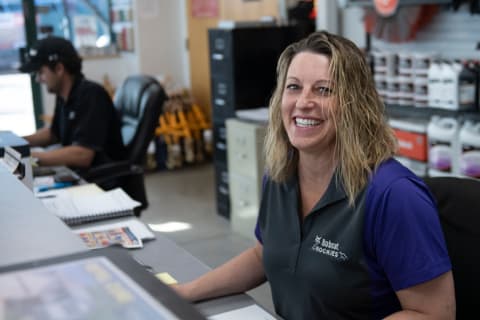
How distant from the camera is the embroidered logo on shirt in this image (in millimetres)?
1553

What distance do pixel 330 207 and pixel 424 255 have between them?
0.27 metres

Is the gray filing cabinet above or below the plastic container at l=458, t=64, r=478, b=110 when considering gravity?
below

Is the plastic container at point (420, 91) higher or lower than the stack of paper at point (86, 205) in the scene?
higher

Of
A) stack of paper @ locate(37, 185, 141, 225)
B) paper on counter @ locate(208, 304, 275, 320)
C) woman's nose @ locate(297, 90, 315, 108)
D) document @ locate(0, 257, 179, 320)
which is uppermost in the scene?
woman's nose @ locate(297, 90, 315, 108)

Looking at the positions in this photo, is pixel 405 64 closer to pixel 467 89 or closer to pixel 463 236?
pixel 467 89

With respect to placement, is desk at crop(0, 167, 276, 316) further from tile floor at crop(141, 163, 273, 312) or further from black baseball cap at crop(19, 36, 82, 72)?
black baseball cap at crop(19, 36, 82, 72)

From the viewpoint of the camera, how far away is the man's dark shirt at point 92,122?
136 inches

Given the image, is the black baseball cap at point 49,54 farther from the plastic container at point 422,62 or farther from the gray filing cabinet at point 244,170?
the plastic container at point 422,62

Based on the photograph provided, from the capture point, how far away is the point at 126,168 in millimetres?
3438

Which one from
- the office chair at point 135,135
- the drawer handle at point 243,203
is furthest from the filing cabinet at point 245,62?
the office chair at point 135,135

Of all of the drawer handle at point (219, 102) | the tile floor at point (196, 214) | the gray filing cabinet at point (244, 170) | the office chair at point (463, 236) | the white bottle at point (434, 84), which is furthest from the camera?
the drawer handle at point (219, 102)

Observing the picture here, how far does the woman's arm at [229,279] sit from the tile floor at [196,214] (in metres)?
Result: 1.59

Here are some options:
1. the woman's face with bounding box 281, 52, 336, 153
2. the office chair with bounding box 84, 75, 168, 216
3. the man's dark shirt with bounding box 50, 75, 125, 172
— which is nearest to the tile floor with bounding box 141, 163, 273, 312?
the office chair with bounding box 84, 75, 168, 216

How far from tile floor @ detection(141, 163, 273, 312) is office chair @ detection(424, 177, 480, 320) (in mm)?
1838
